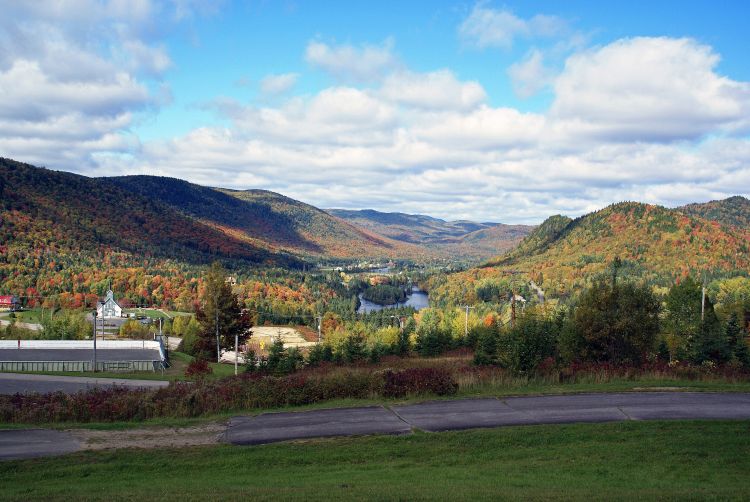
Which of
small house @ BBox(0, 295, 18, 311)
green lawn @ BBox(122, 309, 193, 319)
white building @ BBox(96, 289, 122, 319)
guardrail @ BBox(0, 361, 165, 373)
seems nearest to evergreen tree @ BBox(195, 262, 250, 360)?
guardrail @ BBox(0, 361, 165, 373)

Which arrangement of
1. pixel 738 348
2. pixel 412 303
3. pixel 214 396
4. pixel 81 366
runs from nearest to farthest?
pixel 214 396 → pixel 738 348 → pixel 81 366 → pixel 412 303

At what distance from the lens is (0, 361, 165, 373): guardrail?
156ft

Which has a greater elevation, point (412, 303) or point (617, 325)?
point (617, 325)

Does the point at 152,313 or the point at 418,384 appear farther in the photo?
the point at 152,313

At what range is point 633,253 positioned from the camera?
145 m

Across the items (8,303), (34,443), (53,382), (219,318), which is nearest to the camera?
(34,443)

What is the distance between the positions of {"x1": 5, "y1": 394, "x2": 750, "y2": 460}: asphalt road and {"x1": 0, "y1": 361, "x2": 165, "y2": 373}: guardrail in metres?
32.2

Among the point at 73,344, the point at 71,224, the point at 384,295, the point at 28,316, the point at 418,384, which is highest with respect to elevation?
the point at 71,224

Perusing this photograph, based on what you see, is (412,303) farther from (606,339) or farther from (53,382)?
(606,339)

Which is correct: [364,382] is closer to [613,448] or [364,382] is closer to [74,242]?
[613,448]

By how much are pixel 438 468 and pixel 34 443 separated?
1106 cm

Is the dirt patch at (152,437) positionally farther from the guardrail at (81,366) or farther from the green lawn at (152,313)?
the green lawn at (152,313)

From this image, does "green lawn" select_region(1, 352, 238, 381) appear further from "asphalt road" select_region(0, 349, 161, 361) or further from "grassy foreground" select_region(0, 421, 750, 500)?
"grassy foreground" select_region(0, 421, 750, 500)

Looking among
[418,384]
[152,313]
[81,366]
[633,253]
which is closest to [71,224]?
[152,313]
